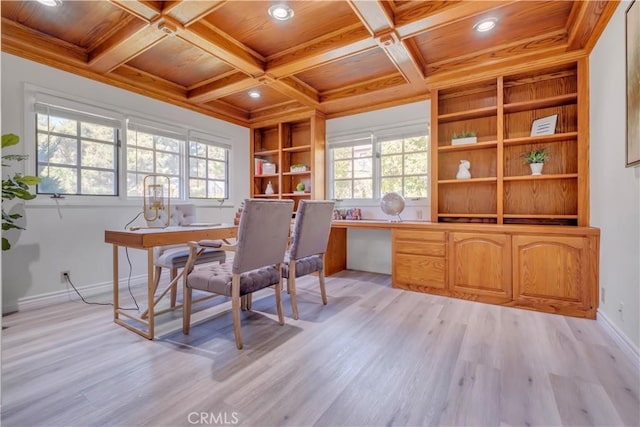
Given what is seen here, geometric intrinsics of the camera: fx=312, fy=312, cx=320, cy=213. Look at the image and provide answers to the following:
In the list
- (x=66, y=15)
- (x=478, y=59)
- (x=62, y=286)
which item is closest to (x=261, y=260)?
(x=62, y=286)

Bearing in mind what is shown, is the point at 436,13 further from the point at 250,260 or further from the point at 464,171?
the point at 250,260

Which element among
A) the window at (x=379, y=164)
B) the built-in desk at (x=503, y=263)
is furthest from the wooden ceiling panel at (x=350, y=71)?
the built-in desk at (x=503, y=263)

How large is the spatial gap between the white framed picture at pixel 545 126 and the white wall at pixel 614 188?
324 millimetres

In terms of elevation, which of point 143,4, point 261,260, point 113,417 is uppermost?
point 143,4

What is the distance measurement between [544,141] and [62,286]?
16.0 ft

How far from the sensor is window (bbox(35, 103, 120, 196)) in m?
2.90

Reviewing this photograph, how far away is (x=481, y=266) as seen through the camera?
2.98 metres

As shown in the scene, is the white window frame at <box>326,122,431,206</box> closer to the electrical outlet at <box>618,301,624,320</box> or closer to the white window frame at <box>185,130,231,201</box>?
the white window frame at <box>185,130,231,201</box>

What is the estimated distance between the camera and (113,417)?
4.72 feet

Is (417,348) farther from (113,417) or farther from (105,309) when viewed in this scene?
(105,309)

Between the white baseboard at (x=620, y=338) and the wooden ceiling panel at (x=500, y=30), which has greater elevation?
the wooden ceiling panel at (x=500, y=30)

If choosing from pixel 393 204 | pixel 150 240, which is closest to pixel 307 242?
pixel 150 240

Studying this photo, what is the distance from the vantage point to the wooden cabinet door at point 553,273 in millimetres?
2564

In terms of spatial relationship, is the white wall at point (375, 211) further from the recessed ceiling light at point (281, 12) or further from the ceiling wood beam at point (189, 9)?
the ceiling wood beam at point (189, 9)
